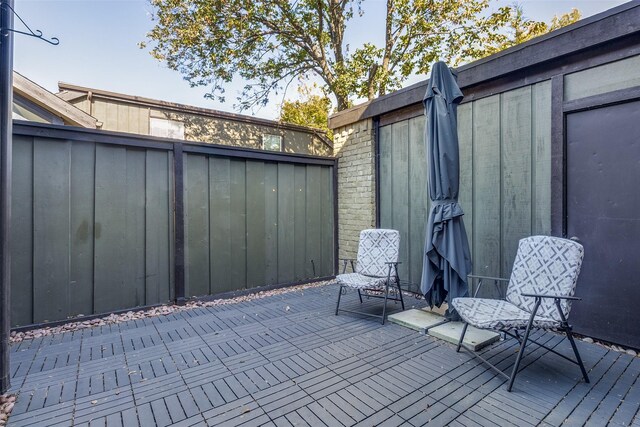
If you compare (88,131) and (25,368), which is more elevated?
(88,131)

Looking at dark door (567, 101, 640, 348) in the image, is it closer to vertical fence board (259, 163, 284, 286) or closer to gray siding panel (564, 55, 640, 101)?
gray siding panel (564, 55, 640, 101)

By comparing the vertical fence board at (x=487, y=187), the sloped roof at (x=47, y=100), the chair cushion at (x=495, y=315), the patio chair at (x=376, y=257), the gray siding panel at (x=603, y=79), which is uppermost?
the sloped roof at (x=47, y=100)

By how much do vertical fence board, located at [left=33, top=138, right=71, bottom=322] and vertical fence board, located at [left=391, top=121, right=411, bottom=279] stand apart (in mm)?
4086

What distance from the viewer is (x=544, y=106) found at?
3.20m

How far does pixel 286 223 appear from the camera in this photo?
5039 mm

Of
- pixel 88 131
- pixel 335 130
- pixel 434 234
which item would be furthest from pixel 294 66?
pixel 434 234

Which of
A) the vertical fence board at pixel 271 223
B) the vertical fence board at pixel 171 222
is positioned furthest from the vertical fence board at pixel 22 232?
the vertical fence board at pixel 271 223

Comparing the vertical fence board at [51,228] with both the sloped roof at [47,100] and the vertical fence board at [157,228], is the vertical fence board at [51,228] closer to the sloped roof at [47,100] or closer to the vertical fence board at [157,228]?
the vertical fence board at [157,228]

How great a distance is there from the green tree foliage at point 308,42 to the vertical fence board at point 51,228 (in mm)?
5381

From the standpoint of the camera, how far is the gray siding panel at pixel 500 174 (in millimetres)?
3244

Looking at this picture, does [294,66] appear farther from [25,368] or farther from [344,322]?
[25,368]

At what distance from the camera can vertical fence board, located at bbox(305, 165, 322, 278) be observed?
529 cm

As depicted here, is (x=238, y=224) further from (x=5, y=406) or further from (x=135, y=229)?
(x=5, y=406)

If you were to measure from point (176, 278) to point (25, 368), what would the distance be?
1.70 metres
